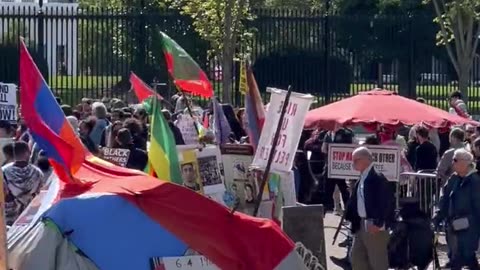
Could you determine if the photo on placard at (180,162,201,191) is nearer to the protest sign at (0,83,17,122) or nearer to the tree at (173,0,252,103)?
the protest sign at (0,83,17,122)

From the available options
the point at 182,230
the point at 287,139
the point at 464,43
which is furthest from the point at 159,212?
the point at 464,43

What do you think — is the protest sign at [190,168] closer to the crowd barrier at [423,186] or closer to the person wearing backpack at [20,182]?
the person wearing backpack at [20,182]

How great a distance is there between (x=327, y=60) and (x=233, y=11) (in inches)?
103

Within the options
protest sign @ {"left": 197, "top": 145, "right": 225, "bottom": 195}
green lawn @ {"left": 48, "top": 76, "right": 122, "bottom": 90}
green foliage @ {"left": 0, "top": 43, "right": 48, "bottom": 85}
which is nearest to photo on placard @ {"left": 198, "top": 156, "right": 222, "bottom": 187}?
protest sign @ {"left": 197, "top": 145, "right": 225, "bottom": 195}

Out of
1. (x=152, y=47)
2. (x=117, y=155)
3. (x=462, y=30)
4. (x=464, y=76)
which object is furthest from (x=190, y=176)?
(x=462, y=30)

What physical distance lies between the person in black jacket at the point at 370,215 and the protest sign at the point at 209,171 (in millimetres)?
1655

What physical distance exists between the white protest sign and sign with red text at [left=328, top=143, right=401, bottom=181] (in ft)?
25.5

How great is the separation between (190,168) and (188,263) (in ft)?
12.0

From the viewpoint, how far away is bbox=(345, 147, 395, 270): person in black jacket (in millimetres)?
12586

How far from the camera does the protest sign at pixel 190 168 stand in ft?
36.2

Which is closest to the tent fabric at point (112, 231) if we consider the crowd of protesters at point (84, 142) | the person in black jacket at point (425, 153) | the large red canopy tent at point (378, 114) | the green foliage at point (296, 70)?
the crowd of protesters at point (84, 142)

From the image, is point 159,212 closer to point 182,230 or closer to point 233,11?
point 182,230

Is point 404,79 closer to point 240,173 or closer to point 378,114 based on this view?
point 378,114

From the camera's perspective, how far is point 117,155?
13961mm
